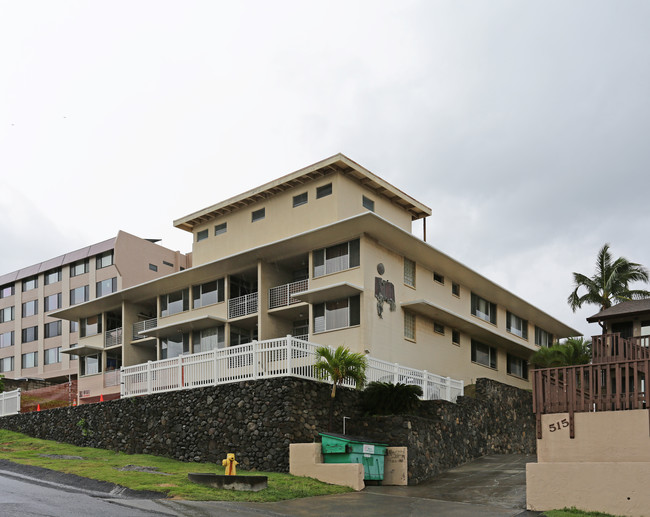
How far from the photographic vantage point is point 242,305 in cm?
3556

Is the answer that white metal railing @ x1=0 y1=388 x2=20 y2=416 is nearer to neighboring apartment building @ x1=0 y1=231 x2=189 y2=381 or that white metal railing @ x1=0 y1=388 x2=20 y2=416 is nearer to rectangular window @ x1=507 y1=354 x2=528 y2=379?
rectangular window @ x1=507 y1=354 x2=528 y2=379

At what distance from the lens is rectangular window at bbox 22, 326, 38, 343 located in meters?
69.5

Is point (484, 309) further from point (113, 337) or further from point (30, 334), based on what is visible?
point (30, 334)

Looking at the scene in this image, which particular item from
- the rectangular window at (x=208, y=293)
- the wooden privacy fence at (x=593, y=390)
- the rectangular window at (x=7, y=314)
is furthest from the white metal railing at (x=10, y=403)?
the rectangular window at (x=7, y=314)

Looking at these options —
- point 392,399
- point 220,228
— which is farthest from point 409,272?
point 220,228

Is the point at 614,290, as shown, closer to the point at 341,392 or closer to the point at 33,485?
the point at 341,392

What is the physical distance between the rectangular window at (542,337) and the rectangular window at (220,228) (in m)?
A: 19.9

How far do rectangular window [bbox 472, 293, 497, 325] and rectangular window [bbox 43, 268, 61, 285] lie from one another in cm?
4295

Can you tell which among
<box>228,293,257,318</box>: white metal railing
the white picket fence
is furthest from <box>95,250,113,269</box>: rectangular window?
the white picket fence

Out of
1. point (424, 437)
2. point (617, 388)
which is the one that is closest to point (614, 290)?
point (424, 437)

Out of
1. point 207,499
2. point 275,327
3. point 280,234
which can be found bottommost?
point 207,499

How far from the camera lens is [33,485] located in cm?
1653

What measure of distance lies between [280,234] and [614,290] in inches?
1178

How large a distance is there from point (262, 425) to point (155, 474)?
358cm
